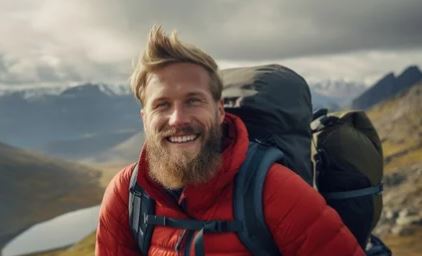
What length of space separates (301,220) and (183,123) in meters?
1.57

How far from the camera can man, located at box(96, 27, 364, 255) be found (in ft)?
17.4

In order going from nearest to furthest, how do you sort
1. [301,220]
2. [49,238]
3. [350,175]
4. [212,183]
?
[301,220]
[212,183]
[350,175]
[49,238]

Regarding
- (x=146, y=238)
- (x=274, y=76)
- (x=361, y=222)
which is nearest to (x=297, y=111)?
(x=274, y=76)

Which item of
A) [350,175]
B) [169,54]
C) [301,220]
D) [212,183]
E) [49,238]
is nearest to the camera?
[301,220]

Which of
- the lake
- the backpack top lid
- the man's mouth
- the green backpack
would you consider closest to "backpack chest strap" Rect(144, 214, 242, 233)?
the man's mouth

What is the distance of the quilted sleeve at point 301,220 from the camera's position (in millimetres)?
5277

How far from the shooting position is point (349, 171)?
Result: 6.24 m

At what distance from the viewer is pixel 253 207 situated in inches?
211

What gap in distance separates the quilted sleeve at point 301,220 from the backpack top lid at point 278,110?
65 cm

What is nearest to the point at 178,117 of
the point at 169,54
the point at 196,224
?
the point at 169,54

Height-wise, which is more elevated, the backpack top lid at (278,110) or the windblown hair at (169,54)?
the windblown hair at (169,54)

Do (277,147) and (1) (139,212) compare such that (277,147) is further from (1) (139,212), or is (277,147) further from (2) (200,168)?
(1) (139,212)

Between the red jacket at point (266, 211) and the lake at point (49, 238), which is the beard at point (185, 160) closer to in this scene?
the red jacket at point (266, 211)

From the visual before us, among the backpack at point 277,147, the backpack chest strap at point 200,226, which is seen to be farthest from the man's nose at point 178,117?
the backpack chest strap at point 200,226
